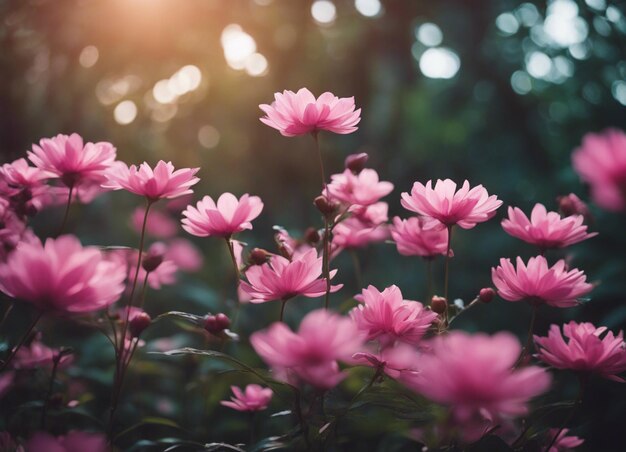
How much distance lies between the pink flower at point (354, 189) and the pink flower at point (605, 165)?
0.44 m

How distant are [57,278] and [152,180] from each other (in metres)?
0.27

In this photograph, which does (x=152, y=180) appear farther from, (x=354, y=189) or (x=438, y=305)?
(x=438, y=305)

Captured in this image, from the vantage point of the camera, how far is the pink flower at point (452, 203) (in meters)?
0.75

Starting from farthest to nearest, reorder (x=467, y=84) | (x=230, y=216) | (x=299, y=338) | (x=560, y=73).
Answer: (x=467, y=84) → (x=560, y=73) → (x=230, y=216) → (x=299, y=338)

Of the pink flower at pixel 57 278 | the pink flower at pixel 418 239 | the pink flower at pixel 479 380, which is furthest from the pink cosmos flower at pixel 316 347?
the pink flower at pixel 418 239

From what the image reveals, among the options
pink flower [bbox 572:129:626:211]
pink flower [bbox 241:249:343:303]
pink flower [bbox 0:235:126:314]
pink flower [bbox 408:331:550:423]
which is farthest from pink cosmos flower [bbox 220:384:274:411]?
pink flower [bbox 572:129:626:211]

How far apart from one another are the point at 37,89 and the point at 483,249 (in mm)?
2597

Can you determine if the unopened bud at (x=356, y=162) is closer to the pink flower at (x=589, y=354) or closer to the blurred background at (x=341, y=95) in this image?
the pink flower at (x=589, y=354)

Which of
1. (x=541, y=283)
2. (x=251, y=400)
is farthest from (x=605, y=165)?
(x=251, y=400)

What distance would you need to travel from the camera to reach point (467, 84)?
13.0ft

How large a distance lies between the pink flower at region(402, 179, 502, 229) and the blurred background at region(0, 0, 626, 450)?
2.67 feet

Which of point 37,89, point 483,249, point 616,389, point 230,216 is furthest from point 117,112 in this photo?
point 616,389

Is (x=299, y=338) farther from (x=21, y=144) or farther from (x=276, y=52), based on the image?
(x=276, y=52)

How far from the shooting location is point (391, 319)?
666 millimetres
